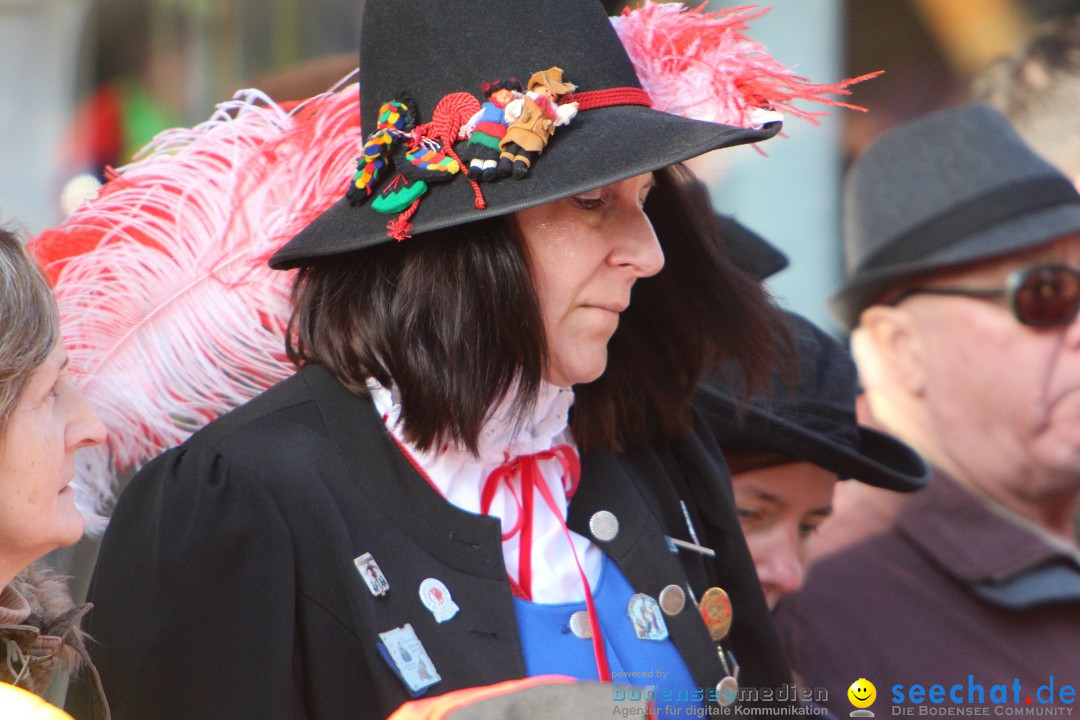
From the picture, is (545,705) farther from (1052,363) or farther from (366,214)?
(1052,363)

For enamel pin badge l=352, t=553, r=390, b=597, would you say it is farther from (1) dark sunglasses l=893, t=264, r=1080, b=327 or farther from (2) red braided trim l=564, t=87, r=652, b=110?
(1) dark sunglasses l=893, t=264, r=1080, b=327

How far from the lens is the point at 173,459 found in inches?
66.1

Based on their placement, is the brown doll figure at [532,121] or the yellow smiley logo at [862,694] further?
the yellow smiley logo at [862,694]

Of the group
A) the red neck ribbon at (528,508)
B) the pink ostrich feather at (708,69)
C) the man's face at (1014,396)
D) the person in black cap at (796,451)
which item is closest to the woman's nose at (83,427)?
the red neck ribbon at (528,508)

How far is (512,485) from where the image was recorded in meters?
1.87

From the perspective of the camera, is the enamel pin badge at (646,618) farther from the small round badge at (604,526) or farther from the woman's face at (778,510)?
the woman's face at (778,510)

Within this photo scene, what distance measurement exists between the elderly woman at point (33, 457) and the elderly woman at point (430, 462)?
0.11 metres

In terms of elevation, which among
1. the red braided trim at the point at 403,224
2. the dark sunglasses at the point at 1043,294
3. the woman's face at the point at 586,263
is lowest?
the dark sunglasses at the point at 1043,294

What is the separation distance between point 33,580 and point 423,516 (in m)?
0.53

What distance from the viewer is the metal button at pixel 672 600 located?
1892 millimetres

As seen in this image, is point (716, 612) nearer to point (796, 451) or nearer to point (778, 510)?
point (796, 451)

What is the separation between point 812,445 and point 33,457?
1.48m

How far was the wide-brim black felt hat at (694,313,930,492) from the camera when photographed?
7.79 ft

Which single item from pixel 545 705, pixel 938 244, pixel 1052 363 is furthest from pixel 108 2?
pixel 545 705
